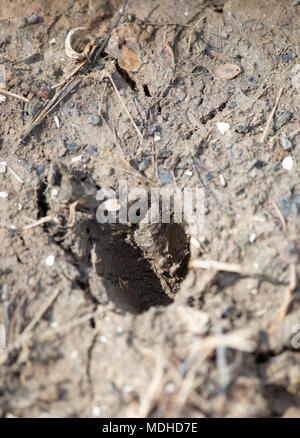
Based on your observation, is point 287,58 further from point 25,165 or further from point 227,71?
point 25,165

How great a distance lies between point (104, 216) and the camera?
2139 millimetres

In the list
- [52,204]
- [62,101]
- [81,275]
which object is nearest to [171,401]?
[81,275]

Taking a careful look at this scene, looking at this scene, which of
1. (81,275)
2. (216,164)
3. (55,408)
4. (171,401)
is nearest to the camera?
(171,401)

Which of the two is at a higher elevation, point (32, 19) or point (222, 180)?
point (32, 19)

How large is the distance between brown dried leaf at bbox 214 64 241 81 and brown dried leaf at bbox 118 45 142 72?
46 cm

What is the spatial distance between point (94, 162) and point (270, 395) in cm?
140

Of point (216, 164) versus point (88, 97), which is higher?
point (88, 97)

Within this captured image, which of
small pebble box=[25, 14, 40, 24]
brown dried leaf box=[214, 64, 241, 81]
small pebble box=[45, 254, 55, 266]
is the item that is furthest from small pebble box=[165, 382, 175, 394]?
small pebble box=[25, 14, 40, 24]

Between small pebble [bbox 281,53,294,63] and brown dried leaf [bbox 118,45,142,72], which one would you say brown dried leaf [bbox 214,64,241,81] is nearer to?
small pebble [bbox 281,53,294,63]

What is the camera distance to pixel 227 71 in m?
2.32

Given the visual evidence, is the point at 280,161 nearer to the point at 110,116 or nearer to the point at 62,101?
the point at 110,116

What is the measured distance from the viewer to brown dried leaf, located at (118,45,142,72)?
2344 millimetres

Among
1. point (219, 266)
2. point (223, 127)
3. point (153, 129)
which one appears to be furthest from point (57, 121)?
point (219, 266)

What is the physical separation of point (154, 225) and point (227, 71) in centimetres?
98
